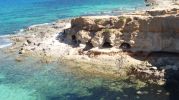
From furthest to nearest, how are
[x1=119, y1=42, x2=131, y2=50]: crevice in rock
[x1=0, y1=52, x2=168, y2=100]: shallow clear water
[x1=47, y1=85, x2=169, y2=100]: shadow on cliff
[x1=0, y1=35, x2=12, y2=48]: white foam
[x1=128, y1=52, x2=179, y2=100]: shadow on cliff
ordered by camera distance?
[x1=0, y1=35, x2=12, y2=48]: white foam, [x1=119, y1=42, x2=131, y2=50]: crevice in rock, [x1=0, y1=52, x2=168, y2=100]: shallow clear water, [x1=128, y1=52, x2=179, y2=100]: shadow on cliff, [x1=47, y1=85, x2=169, y2=100]: shadow on cliff

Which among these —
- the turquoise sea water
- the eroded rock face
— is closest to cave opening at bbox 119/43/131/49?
the eroded rock face

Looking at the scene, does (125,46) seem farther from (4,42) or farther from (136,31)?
(4,42)

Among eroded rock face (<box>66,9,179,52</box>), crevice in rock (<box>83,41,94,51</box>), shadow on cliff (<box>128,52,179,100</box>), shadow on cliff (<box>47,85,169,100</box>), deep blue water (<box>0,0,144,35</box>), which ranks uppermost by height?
deep blue water (<box>0,0,144,35</box>)

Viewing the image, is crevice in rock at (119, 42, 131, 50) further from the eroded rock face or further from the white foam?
the white foam

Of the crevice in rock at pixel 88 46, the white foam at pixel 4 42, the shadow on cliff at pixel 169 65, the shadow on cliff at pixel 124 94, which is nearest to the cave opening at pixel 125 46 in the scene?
the shadow on cliff at pixel 169 65

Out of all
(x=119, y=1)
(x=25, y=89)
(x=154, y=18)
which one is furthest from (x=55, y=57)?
(x=119, y=1)

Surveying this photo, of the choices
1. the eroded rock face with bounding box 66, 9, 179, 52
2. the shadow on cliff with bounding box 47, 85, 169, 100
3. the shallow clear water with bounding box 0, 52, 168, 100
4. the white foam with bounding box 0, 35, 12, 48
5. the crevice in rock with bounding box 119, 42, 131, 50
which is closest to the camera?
the shadow on cliff with bounding box 47, 85, 169, 100

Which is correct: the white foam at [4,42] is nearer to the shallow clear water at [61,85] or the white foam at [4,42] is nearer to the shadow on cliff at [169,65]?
the shallow clear water at [61,85]

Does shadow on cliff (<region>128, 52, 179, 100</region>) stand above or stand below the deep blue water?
below
